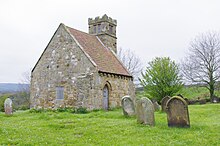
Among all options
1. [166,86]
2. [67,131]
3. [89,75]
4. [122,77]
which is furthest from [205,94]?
[67,131]

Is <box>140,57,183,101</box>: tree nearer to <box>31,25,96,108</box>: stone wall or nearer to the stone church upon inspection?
the stone church

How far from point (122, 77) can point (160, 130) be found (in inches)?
595

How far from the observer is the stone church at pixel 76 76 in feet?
74.8

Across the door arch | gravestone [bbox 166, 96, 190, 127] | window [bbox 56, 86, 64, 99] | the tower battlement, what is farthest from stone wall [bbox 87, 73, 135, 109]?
gravestone [bbox 166, 96, 190, 127]

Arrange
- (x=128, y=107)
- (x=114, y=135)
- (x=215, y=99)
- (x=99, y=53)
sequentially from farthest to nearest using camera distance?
1. (x=215, y=99)
2. (x=99, y=53)
3. (x=128, y=107)
4. (x=114, y=135)

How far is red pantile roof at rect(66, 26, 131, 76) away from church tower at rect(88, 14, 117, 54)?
70cm

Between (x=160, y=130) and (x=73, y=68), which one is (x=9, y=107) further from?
(x=160, y=130)

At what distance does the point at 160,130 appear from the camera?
11594 mm

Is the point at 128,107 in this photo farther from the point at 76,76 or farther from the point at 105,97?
the point at 76,76

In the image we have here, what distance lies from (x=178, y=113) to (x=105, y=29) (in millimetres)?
18350

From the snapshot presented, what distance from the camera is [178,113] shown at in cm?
1249

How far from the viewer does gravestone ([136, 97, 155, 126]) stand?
42.2 feet

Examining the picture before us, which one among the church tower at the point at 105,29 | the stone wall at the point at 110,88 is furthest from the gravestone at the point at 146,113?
the church tower at the point at 105,29

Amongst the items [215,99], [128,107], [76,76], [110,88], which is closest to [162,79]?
[110,88]
